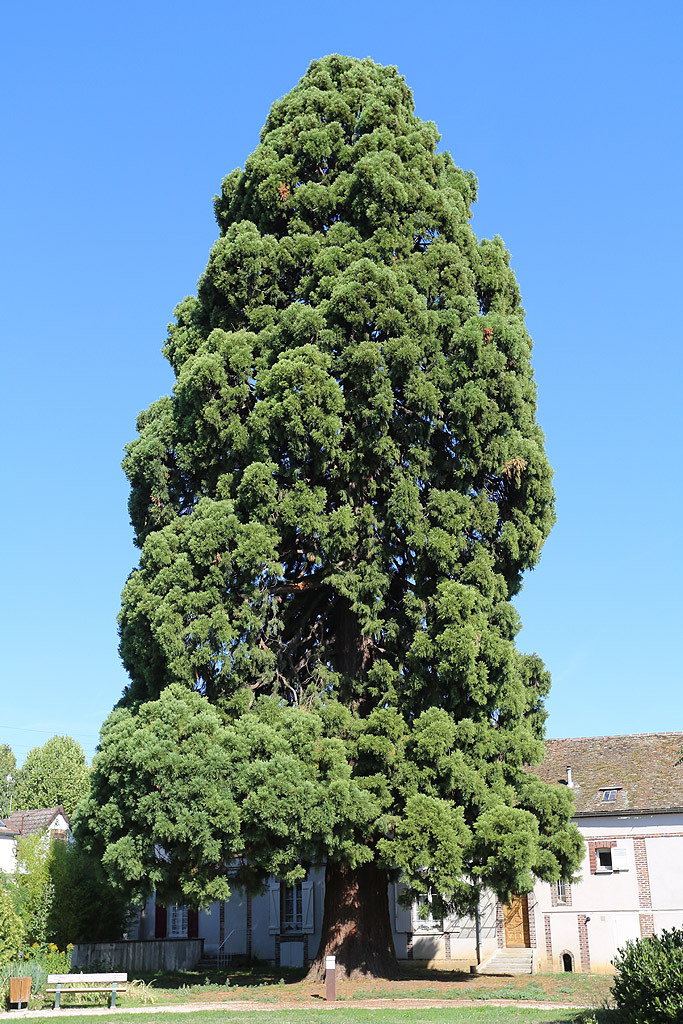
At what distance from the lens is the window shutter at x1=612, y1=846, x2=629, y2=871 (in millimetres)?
23500

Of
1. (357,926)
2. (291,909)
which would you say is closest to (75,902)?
(291,909)

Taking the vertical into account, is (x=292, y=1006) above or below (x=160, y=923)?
above

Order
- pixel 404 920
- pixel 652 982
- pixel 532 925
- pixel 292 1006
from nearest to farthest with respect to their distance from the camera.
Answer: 1. pixel 652 982
2. pixel 292 1006
3. pixel 532 925
4. pixel 404 920

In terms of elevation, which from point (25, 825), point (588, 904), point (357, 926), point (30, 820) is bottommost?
point (588, 904)

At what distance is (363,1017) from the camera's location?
14.1m

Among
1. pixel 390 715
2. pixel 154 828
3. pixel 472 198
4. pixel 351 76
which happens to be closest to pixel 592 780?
pixel 390 715

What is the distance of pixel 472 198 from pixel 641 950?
18.3 meters

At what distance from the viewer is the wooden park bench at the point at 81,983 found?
54.6ft

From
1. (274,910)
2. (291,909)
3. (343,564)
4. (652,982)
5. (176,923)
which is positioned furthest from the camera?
(176,923)

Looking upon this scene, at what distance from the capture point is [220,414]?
64.8ft

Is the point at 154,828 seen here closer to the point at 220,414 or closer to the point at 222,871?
the point at 222,871

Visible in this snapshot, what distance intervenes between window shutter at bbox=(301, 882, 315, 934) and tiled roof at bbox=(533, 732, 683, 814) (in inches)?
283

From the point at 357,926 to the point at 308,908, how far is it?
23.7 ft

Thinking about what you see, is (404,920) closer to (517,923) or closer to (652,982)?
(517,923)
